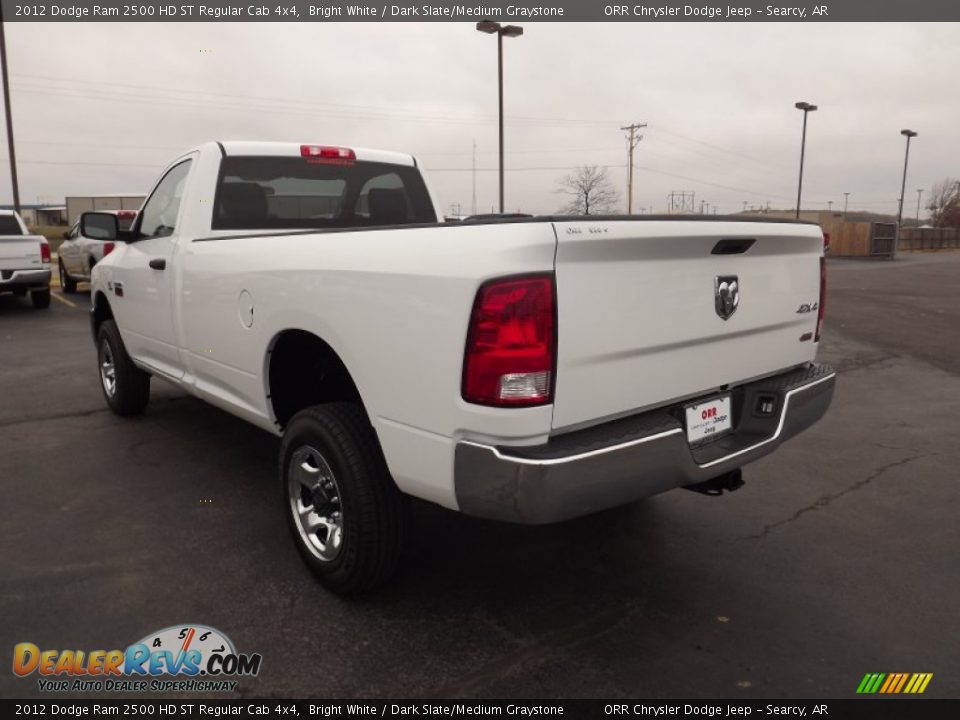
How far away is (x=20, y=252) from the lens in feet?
39.8

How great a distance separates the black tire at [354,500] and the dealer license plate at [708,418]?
1.14m

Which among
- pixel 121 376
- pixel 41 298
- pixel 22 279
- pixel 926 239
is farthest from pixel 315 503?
pixel 926 239

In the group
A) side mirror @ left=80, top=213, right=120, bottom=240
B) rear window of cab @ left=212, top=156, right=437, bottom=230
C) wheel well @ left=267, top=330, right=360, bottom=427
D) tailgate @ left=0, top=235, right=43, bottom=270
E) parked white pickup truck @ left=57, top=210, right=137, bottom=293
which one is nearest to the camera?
wheel well @ left=267, top=330, right=360, bottom=427

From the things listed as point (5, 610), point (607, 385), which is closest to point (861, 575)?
point (607, 385)

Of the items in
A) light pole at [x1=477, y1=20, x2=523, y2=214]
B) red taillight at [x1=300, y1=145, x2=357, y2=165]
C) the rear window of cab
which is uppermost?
light pole at [x1=477, y1=20, x2=523, y2=214]

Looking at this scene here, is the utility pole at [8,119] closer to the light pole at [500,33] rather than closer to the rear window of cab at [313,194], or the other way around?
the light pole at [500,33]

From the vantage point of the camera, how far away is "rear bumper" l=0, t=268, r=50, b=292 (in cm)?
1209

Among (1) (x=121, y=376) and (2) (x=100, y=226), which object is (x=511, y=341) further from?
(1) (x=121, y=376)

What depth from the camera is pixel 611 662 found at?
2502mm

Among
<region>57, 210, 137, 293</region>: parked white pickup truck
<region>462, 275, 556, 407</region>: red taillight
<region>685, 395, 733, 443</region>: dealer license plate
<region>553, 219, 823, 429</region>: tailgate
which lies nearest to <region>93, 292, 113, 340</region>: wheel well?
<region>462, 275, 556, 407</region>: red taillight

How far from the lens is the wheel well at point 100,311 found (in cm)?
561

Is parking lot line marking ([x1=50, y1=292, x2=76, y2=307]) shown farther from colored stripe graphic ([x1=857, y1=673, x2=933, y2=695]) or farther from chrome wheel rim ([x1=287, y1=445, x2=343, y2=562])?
colored stripe graphic ([x1=857, y1=673, x2=933, y2=695])

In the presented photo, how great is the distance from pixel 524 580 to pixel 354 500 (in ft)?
2.96

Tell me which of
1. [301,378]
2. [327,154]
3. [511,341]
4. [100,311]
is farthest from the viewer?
[100,311]
